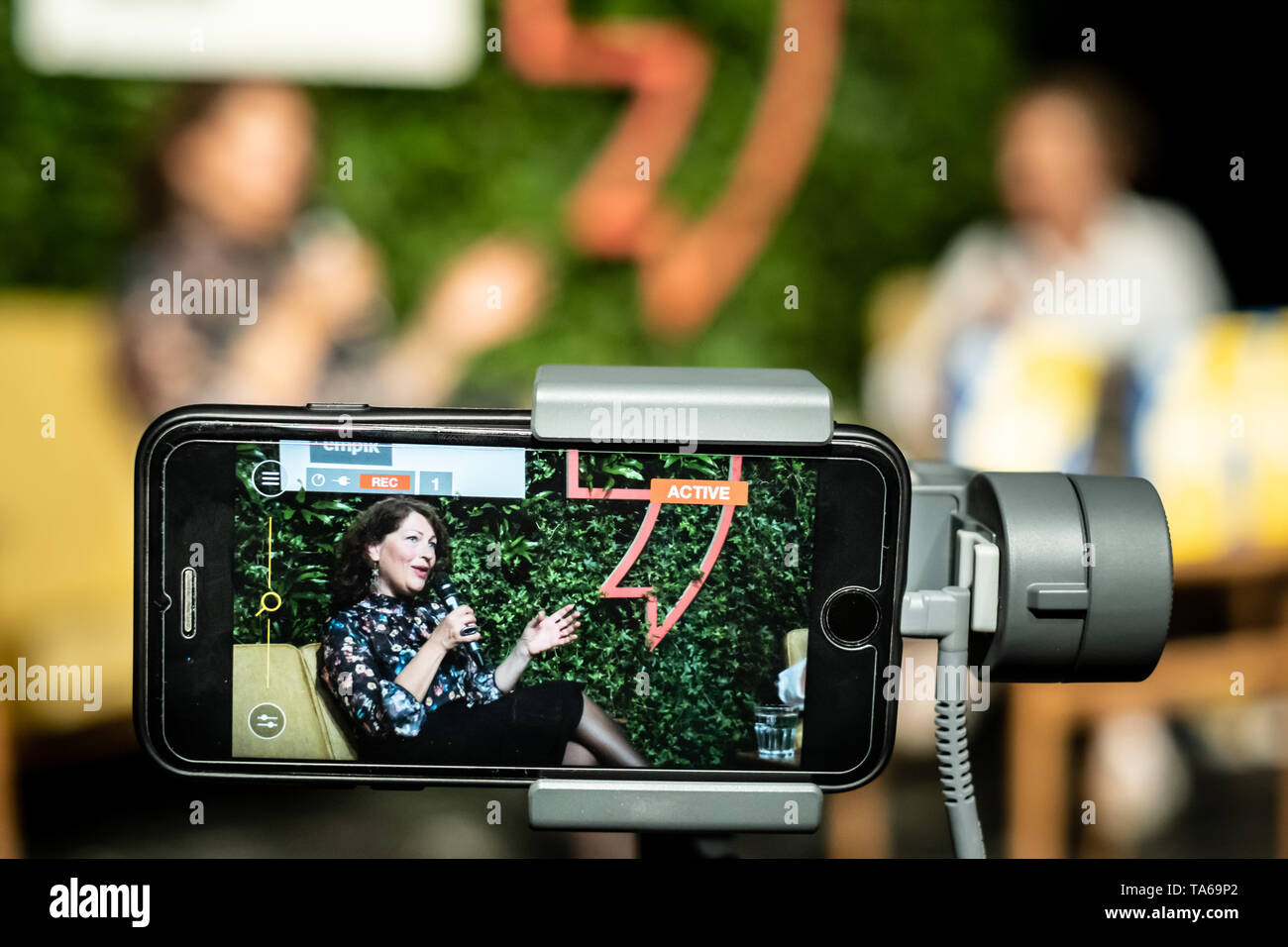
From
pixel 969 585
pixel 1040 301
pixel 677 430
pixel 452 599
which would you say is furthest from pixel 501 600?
pixel 1040 301

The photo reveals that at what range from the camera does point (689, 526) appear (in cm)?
62

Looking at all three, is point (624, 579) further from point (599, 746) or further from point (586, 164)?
point (586, 164)

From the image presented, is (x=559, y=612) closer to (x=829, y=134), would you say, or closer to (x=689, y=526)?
(x=689, y=526)

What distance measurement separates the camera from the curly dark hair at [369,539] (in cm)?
61

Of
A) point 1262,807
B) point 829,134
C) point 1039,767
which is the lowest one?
point 1262,807

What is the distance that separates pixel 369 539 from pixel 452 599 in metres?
0.06

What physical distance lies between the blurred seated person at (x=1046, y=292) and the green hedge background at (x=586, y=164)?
6cm

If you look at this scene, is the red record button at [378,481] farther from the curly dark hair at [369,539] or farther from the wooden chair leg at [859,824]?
the wooden chair leg at [859,824]

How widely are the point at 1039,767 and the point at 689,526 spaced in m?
1.43

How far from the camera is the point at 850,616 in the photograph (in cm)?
64

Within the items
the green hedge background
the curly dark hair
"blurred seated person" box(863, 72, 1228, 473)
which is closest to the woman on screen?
the curly dark hair

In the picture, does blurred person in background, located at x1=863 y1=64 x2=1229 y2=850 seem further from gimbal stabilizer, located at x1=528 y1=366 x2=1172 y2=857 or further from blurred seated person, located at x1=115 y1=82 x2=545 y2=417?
gimbal stabilizer, located at x1=528 y1=366 x2=1172 y2=857

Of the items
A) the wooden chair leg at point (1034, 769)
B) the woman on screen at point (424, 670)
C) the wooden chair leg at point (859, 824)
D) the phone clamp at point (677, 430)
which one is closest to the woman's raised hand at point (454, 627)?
the woman on screen at point (424, 670)

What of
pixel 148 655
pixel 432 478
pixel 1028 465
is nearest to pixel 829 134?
pixel 1028 465
